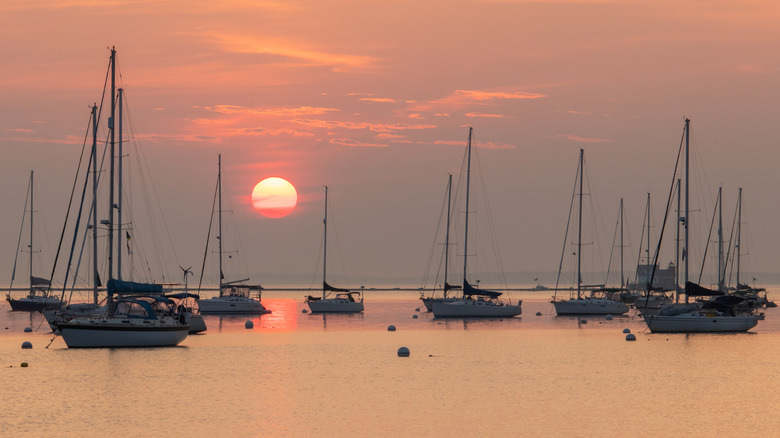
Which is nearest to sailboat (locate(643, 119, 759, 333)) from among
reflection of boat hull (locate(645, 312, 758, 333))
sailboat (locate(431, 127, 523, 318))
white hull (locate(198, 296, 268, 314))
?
reflection of boat hull (locate(645, 312, 758, 333))

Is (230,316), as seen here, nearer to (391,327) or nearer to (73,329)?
(391,327)

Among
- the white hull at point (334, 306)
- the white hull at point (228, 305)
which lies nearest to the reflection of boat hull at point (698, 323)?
the white hull at point (228, 305)

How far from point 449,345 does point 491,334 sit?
45.8 feet

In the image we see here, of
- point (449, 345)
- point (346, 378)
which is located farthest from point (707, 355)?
point (346, 378)

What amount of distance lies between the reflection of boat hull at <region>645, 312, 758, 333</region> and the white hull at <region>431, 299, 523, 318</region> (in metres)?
29.1

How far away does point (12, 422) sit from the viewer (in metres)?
36.0

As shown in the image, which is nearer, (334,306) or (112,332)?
(112,332)

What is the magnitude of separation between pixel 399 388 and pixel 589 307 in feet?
251

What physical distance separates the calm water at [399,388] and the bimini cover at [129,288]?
3645mm

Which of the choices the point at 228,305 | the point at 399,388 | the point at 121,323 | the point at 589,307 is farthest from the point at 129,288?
the point at 589,307

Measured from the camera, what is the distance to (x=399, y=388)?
46.5 metres

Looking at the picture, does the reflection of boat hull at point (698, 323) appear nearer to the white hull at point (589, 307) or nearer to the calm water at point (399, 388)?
the calm water at point (399, 388)

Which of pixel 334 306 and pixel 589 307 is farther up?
pixel 589 307

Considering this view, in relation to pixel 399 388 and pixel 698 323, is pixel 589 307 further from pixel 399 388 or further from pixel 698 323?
pixel 399 388
